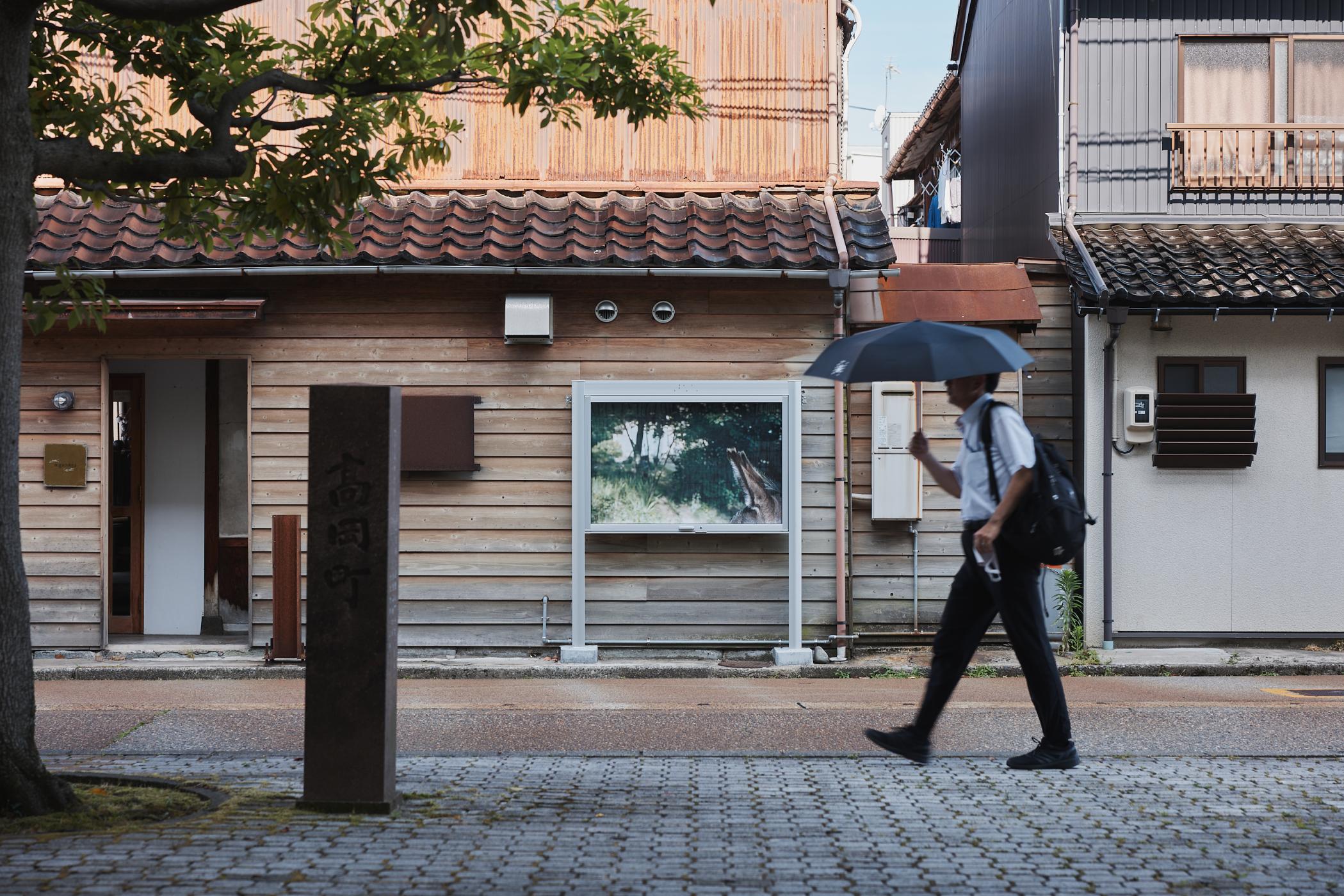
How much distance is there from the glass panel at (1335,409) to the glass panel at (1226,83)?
299 cm

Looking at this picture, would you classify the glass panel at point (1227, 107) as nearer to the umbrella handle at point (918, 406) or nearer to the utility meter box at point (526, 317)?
the umbrella handle at point (918, 406)

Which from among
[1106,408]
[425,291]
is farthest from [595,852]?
[1106,408]

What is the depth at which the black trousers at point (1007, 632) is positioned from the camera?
589 cm

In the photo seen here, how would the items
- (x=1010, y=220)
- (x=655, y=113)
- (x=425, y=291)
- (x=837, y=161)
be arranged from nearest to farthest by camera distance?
(x=655, y=113), (x=425, y=291), (x=837, y=161), (x=1010, y=220)

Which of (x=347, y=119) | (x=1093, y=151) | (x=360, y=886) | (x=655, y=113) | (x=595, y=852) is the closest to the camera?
(x=360, y=886)

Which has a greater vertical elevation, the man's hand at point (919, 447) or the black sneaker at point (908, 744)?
the man's hand at point (919, 447)

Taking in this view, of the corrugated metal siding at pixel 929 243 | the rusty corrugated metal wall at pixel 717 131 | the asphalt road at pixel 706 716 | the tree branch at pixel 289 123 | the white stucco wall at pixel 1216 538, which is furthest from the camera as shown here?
the corrugated metal siding at pixel 929 243

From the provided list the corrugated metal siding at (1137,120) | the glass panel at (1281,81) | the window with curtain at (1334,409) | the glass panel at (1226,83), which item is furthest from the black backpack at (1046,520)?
the glass panel at (1281,81)

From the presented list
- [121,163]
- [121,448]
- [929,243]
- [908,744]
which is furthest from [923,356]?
[929,243]

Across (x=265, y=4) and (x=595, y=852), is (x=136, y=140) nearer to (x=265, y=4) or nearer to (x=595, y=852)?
(x=595, y=852)

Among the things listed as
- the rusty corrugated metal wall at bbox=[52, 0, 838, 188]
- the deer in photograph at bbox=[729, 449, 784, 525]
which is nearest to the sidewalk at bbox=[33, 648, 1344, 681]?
the deer in photograph at bbox=[729, 449, 784, 525]

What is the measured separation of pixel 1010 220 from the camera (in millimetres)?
16656

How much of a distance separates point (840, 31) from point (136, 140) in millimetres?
8214

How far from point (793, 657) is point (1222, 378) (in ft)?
16.3
